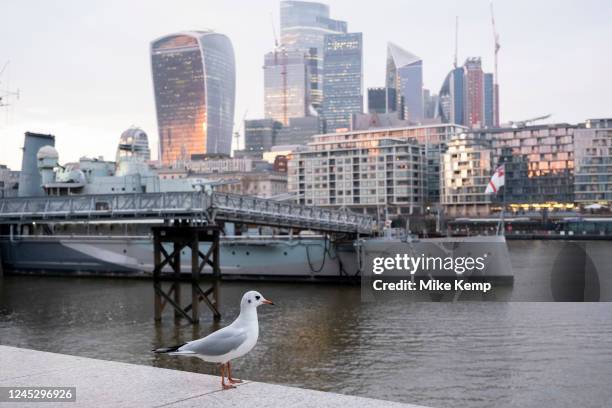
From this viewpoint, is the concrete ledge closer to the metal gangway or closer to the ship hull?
the metal gangway

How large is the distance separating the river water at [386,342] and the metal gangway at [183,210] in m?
5.34

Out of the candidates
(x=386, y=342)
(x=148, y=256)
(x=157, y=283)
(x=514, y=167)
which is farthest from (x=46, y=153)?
(x=514, y=167)

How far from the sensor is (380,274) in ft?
186

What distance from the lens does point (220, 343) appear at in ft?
39.1

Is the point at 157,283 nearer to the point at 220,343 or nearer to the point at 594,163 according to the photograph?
the point at 220,343

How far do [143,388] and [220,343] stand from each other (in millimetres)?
1833

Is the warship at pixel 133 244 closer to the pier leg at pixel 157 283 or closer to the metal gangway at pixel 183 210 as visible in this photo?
the metal gangway at pixel 183 210

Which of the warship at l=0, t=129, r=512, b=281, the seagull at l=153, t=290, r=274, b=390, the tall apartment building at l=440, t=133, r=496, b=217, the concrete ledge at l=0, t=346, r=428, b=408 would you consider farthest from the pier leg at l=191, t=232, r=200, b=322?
the tall apartment building at l=440, t=133, r=496, b=217

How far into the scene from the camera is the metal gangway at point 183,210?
3903 cm

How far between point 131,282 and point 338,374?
38457mm

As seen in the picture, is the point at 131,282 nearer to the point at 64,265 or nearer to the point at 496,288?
the point at 64,265

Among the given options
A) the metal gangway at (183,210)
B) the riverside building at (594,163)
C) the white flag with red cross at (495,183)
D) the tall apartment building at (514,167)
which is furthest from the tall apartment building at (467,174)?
the metal gangway at (183,210)

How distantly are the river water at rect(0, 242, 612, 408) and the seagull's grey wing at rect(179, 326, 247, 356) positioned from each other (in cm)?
922

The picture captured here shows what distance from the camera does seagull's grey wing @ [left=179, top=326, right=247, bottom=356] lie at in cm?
1187
